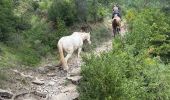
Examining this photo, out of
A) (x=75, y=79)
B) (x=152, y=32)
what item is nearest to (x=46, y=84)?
(x=75, y=79)

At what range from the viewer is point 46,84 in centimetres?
1416

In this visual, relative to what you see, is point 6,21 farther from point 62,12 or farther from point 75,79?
point 75,79

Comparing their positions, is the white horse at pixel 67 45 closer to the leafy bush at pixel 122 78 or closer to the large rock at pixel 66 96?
the leafy bush at pixel 122 78

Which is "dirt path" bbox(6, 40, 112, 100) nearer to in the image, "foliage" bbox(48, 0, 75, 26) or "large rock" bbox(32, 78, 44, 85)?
"large rock" bbox(32, 78, 44, 85)

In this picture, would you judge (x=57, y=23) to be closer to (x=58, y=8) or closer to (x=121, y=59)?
(x=58, y=8)

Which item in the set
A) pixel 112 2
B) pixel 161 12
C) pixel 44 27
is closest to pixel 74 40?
pixel 44 27

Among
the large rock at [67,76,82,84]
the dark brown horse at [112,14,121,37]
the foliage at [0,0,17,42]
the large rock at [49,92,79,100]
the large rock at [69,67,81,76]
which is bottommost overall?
the large rock at [49,92,79,100]

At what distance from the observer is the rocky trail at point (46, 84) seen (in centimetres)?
1270

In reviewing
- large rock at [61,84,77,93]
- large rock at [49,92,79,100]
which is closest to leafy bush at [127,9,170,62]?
large rock at [61,84,77,93]

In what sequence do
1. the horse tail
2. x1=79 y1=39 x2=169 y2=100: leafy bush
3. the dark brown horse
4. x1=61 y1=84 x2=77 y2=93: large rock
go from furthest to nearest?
the dark brown horse
the horse tail
x1=61 y1=84 x2=77 y2=93: large rock
x1=79 y1=39 x2=169 y2=100: leafy bush

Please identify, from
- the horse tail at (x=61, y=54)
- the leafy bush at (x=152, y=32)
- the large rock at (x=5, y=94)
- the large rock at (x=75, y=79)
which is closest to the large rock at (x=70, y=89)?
the large rock at (x=75, y=79)

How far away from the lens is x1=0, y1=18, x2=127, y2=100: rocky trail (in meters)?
12.7

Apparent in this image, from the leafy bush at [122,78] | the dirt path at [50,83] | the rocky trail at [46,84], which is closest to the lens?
the leafy bush at [122,78]

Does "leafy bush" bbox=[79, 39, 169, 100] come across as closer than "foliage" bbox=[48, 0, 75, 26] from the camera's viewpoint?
Yes
